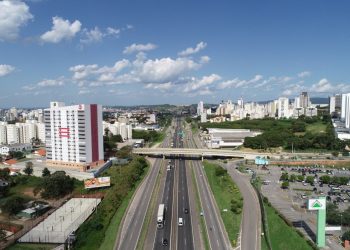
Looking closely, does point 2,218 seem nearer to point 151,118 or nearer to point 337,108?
point 151,118

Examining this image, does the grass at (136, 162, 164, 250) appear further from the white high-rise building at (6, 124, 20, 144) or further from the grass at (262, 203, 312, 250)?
the white high-rise building at (6, 124, 20, 144)

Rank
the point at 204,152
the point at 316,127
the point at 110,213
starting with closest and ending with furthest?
the point at 110,213 < the point at 204,152 < the point at 316,127

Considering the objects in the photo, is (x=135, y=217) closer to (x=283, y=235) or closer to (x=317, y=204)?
(x=283, y=235)

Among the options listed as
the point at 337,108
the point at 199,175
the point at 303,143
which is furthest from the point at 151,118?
the point at 199,175

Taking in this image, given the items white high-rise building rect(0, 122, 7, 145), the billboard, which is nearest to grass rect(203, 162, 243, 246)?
the billboard

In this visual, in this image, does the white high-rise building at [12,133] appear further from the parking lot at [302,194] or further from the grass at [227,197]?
the parking lot at [302,194]

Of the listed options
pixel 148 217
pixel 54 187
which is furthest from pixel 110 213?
pixel 54 187
